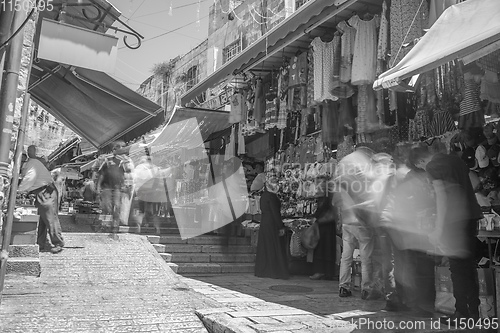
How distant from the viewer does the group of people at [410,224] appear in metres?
4.14

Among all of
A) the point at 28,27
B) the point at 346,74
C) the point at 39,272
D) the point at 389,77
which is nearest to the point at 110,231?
the point at 39,272

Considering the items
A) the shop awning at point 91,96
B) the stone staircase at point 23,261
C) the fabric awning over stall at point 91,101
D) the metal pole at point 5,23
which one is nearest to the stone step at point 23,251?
the stone staircase at point 23,261

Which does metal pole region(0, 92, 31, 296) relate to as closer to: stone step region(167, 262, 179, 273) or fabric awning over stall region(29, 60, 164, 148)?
stone step region(167, 262, 179, 273)

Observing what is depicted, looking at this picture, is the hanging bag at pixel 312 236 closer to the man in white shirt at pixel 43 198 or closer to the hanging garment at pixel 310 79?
the hanging garment at pixel 310 79

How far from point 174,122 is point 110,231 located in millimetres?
3670

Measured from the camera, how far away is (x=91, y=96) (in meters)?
10.7

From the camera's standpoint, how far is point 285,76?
27.8ft

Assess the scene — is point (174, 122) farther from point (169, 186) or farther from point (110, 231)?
point (110, 231)

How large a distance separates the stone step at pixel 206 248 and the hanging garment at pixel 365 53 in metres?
4.73

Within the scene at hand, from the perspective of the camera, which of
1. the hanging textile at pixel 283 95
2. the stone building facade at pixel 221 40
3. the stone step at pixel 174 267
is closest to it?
the stone step at pixel 174 267

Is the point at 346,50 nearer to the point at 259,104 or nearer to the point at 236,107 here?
the point at 259,104

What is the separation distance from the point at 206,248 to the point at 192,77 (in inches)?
592

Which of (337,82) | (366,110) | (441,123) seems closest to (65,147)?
(337,82)

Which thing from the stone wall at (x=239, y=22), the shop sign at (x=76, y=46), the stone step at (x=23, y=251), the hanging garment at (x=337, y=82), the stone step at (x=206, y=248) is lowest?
the stone step at (x=206, y=248)
